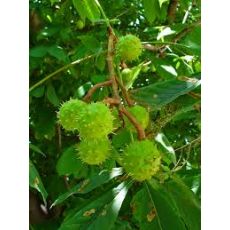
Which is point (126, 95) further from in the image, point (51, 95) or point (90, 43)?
point (51, 95)

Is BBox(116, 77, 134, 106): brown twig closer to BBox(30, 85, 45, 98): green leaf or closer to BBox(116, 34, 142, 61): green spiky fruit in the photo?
BBox(116, 34, 142, 61): green spiky fruit

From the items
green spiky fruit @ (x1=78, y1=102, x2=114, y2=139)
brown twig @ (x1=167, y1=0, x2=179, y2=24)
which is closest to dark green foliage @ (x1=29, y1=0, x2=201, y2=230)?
green spiky fruit @ (x1=78, y1=102, x2=114, y2=139)

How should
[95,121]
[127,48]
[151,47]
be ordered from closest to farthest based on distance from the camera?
[95,121] → [127,48] → [151,47]

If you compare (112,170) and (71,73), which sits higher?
(112,170)

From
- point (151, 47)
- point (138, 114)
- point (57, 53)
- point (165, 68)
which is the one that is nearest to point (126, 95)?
point (138, 114)

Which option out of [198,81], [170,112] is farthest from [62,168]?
[198,81]
